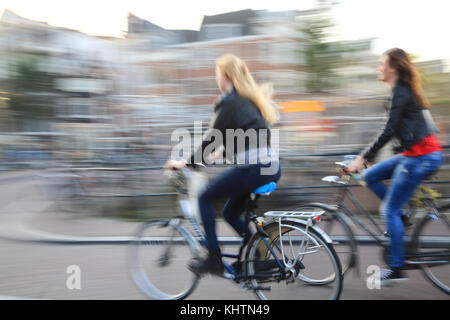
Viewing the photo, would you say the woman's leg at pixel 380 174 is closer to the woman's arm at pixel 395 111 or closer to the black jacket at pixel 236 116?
the woman's arm at pixel 395 111

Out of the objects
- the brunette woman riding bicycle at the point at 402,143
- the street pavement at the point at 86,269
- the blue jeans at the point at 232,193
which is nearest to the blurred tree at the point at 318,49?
the street pavement at the point at 86,269

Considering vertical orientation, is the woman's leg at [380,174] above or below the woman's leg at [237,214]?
above

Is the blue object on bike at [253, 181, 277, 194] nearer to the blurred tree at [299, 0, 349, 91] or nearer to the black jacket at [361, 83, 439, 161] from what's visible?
the black jacket at [361, 83, 439, 161]

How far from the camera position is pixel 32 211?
22.2ft

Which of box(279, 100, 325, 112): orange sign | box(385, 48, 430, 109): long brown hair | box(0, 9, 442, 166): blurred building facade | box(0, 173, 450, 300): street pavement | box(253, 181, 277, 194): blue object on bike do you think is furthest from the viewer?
box(279, 100, 325, 112): orange sign

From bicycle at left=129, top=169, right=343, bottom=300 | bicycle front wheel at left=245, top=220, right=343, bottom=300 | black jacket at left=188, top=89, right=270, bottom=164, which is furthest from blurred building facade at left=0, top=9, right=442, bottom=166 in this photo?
black jacket at left=188, top=89, right=270, bottom=164

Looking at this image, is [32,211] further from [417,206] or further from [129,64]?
[417,206]

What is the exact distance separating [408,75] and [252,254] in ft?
5.74

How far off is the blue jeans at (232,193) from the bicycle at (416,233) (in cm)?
42

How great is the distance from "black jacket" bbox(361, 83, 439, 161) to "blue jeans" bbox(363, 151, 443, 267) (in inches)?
6.0

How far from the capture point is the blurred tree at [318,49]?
7.89 meters

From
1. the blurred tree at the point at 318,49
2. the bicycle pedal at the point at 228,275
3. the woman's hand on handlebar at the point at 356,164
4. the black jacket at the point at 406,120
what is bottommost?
the bicycle pedal at the point at 228,275

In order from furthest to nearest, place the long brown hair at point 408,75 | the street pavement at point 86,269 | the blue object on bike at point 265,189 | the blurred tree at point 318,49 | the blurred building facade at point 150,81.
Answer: the blurred tree at point 318,49
the blurred building facade at point 150,81
the street pavement at point 86,269
the long brown hair at point 408,75
the blue object on bike at point 265,189

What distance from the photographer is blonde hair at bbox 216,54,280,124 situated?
2883mm
